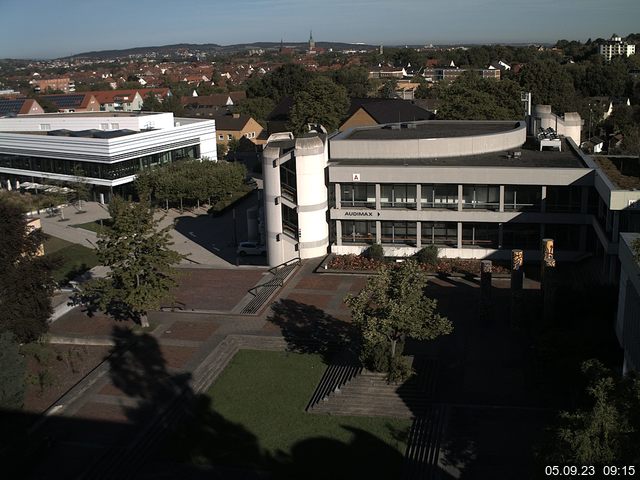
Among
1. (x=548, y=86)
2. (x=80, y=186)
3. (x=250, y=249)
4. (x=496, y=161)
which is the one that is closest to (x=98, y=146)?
(x=80, y=186)

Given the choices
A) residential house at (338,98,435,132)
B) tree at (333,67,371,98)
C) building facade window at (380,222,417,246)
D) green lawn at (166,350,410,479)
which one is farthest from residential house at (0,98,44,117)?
green lawn at (166,350,410,479)

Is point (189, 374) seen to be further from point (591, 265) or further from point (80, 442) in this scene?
point (591, 265)

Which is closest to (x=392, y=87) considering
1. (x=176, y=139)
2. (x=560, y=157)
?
(x=176, y=139)

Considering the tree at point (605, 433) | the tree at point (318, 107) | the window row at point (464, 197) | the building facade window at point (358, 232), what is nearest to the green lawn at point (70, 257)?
the building facade window at point (358, 232)

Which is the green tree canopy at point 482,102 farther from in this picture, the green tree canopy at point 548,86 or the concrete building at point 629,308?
the concrete building at point 629,308

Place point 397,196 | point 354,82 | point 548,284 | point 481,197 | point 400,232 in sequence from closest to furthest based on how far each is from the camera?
point 548,284 < point 481,197 < point 397,196 < point 400,232 < point 354,82

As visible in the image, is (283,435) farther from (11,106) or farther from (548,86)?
(11,106)

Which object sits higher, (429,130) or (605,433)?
(429,130)
